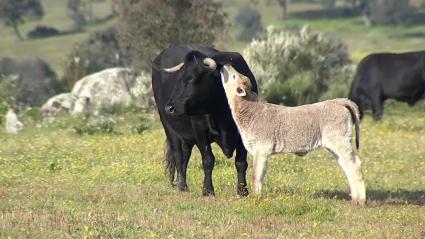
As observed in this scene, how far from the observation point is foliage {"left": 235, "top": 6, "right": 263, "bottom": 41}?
89.2 m

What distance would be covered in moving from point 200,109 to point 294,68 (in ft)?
63.1

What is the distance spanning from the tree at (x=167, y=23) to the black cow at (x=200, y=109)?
52.5 ft

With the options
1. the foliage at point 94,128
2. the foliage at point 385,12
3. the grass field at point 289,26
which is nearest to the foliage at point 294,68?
the foliage at point 94,128

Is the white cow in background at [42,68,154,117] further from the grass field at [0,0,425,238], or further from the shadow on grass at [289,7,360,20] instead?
the shadow on grass at [289,7,360,20]

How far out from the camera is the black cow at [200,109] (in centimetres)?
1165

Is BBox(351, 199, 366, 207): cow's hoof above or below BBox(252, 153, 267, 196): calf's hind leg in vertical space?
below

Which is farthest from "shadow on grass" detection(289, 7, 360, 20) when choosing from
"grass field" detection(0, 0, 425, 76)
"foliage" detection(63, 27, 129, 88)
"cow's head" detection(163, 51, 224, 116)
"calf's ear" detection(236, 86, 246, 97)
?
"calf's ear" detection(236, 86, 246, 97)

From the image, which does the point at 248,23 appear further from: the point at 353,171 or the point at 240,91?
the point at 353,171

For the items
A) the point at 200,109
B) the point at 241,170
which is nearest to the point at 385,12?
the point at 241,170

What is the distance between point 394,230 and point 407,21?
293 ft

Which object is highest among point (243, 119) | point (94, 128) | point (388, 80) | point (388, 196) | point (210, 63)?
point (210, 63)

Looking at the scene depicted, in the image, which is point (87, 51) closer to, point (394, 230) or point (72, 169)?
point (72, 169)

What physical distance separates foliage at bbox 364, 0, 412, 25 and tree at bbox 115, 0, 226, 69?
6758 cm

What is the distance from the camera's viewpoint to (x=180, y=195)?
12.0 m
